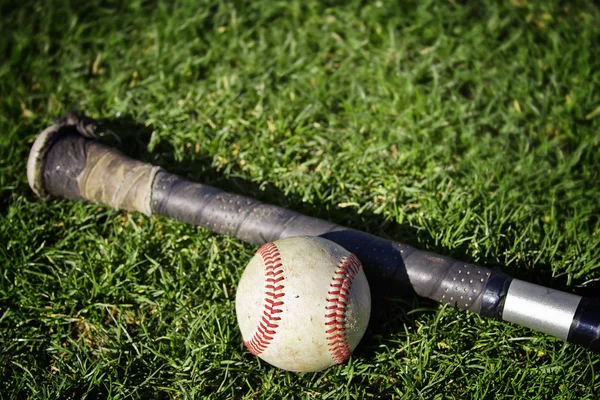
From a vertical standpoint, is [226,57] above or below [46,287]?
above

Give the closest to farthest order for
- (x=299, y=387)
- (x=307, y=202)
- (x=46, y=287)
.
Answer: (x=299, y=387) < (x=46, y=287) < (x=307, y=202)

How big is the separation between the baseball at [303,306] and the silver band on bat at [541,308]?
2.79 ft

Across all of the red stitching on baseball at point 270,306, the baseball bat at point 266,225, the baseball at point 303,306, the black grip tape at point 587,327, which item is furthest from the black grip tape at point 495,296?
the red stitching on baseball at point 270,306

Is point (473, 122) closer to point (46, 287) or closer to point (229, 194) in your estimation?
point (229, 194)

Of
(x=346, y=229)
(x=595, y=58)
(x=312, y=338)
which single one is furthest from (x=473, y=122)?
(x=312, y=338)

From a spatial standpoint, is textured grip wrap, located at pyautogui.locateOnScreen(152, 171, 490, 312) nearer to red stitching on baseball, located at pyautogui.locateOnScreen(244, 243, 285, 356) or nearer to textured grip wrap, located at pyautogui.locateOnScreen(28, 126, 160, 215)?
textured grip wrap, located at pyautogui.locateOnScreen(28, 126, 160, 215)

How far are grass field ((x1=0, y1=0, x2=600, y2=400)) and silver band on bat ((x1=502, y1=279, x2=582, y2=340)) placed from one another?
0.64ft

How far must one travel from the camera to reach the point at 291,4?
219 inches

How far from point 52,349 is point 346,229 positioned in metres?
2.00

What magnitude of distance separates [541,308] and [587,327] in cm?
25

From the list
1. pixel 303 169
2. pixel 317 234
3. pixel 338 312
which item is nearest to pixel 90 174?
pixel 303 169

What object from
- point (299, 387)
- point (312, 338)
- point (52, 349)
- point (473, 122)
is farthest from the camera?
point (473, 122)

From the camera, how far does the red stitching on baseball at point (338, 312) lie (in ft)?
10.4

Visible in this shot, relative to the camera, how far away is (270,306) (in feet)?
10.4
